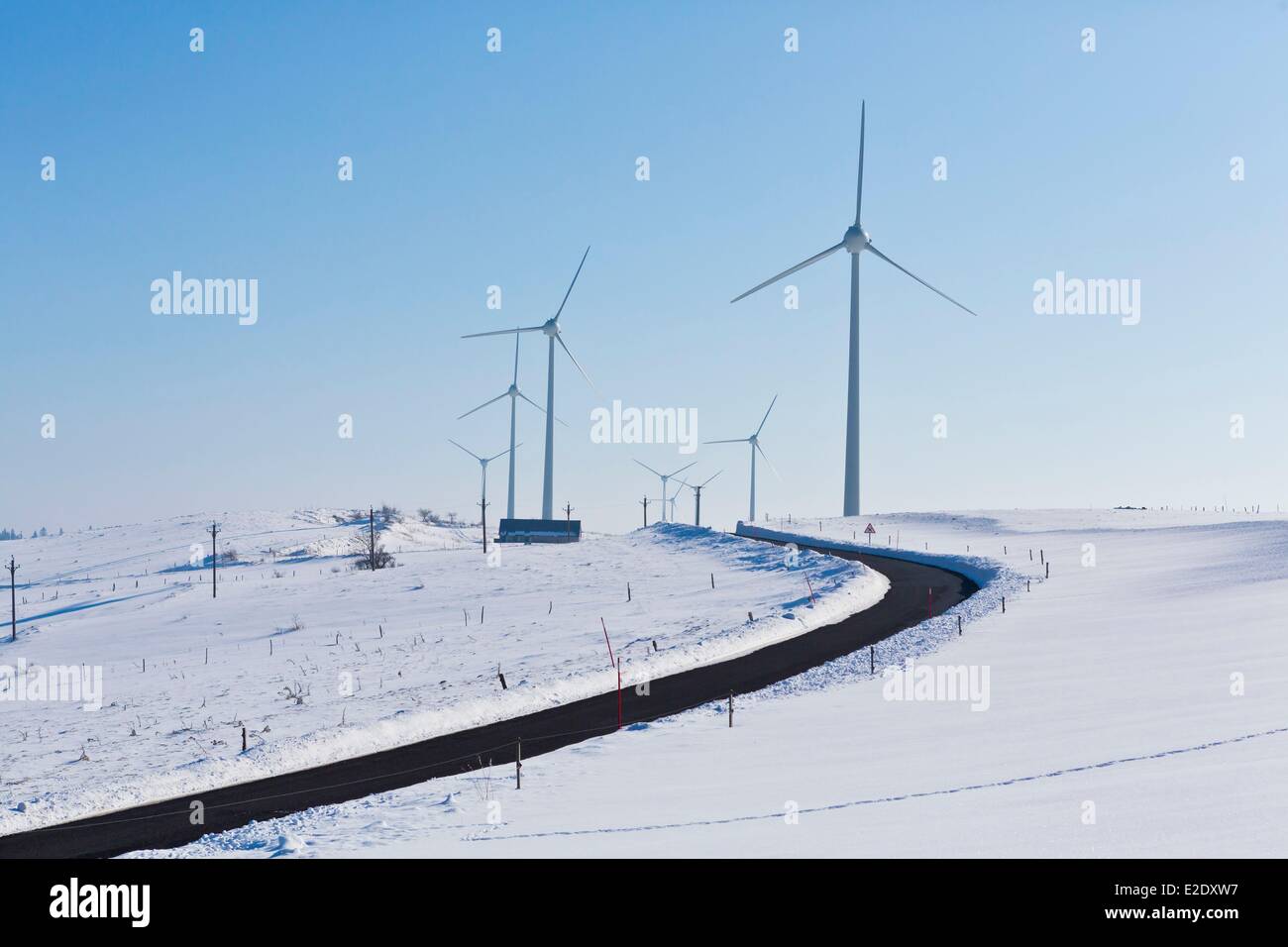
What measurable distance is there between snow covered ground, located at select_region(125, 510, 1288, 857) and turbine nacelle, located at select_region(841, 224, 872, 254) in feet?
219

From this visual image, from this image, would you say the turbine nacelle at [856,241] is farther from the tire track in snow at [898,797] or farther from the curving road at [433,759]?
the tire track in snow at [898,797]

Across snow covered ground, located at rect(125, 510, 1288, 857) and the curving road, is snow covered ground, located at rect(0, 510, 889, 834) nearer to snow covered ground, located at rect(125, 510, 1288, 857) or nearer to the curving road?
the curving road

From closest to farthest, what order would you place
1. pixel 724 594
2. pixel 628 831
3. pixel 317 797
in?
pixel 628 831
pixel 317 797
pixel 724 594

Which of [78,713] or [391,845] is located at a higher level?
[391,845]

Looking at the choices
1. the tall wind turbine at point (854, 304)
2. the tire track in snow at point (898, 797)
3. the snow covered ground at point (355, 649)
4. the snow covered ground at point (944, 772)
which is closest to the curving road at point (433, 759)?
the snow covered ground at point (355, 649)

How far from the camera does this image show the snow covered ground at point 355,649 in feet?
99.2

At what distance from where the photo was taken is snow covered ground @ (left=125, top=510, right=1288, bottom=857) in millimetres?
12758

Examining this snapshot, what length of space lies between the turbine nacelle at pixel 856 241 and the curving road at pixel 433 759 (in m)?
64.9

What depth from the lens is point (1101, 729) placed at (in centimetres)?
2059

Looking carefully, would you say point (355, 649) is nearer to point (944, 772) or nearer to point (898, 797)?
point (944, 772)

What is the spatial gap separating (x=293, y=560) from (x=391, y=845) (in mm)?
123509

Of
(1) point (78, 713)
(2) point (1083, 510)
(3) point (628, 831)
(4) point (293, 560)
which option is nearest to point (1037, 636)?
(3) point (628, 831)

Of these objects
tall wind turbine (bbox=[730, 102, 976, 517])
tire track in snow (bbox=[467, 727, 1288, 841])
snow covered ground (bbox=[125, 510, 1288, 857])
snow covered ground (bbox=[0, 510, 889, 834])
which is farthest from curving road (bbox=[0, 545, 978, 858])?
tall wind turbine (bbox=[730, 102, 976, 517])
